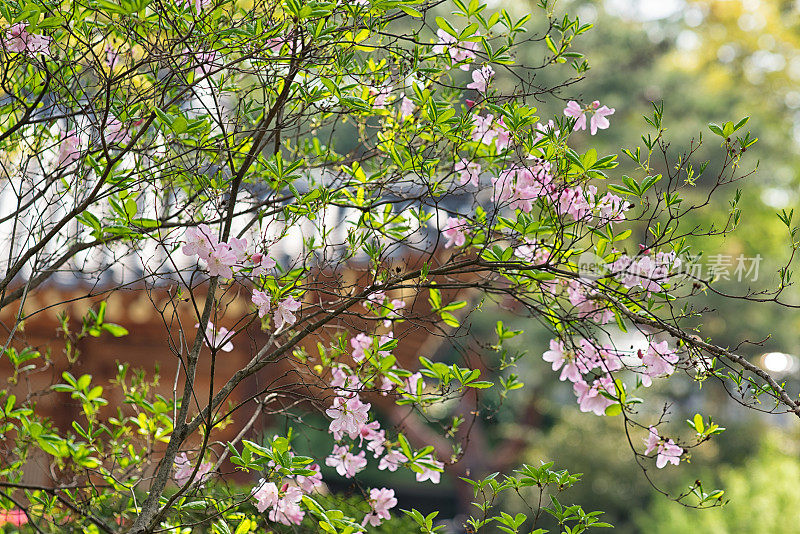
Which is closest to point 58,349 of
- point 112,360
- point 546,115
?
point 112,360

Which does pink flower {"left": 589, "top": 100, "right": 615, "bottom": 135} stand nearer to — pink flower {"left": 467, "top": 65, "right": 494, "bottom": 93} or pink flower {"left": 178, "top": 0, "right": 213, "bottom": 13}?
pink flower {"left": 467, "top": 65, "right": 494, "bottom": 93}

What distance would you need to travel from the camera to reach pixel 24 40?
3.70 feet

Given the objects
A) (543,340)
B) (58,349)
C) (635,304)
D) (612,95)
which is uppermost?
(612,95)

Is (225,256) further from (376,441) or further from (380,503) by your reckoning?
(380,503)

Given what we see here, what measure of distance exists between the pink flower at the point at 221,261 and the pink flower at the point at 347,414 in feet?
0.98

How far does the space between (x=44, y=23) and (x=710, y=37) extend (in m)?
10.5

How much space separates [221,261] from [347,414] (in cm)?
34

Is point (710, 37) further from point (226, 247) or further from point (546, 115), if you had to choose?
point (226, 247)

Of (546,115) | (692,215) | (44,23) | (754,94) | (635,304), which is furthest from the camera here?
(754,94)

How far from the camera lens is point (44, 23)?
1.01 meters

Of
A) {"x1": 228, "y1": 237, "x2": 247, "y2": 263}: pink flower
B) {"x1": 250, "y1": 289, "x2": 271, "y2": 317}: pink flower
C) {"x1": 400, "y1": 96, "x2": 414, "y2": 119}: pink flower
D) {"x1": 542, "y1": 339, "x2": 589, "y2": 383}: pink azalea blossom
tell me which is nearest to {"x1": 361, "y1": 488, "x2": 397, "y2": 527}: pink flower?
{"x1": 542, "y1": 339, "x2": 589, "y2": 383}: pink azalea blossom

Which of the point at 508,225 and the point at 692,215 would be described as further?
the point at 692,215

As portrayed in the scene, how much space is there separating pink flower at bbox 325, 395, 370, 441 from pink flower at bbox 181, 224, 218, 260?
0.33 m

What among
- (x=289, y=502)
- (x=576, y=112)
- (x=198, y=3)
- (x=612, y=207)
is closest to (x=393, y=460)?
(x=289, y=502)
